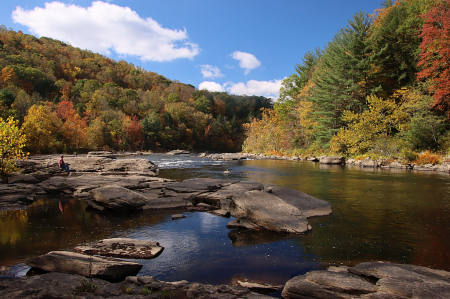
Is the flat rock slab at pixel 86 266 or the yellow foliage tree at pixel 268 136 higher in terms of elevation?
the yellow foliage tree at pixel 268 136

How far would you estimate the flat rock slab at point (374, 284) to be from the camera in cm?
318

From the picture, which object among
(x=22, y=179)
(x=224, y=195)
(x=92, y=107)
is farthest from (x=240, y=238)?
(x=92, y=107)

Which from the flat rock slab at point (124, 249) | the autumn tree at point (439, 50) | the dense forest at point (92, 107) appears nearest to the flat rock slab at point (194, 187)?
the flat rock slab at point (124, 249)

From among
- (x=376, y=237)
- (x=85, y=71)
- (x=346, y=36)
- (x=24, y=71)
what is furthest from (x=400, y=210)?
(x=85, y=71)

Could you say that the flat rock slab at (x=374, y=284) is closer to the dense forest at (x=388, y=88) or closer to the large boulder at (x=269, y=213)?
the large boulder at (x=269, y=213)

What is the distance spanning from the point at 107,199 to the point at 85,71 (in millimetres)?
104967

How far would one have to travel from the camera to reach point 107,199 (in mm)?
8414

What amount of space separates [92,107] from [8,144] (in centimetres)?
6805

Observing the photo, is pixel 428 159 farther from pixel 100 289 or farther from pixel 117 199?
pixel 100 289

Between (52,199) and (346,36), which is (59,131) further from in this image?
(346,36)

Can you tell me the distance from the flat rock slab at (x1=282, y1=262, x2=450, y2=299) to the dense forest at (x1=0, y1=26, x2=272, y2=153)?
43845 millimetres

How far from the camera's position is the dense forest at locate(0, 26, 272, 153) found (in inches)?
1807

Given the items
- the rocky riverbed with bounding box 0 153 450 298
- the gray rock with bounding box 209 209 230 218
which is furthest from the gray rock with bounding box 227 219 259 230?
the gray rock with bounding box 209 209 230 218

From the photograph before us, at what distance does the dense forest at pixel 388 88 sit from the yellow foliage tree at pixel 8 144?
27.4 metres
